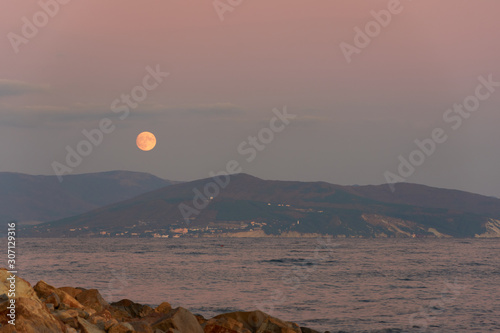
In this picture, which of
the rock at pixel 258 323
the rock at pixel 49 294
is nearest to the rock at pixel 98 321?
the rock at pixel 49 294

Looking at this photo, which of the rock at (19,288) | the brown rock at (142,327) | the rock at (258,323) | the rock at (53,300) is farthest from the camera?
the rock at (258,323)

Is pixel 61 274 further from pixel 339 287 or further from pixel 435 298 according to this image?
pixel 435 298

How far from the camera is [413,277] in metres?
70.3

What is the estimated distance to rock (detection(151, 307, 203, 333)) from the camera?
61.6 feet

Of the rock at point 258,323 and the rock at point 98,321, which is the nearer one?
the rock at point 98,321

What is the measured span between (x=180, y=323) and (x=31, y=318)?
602 cm

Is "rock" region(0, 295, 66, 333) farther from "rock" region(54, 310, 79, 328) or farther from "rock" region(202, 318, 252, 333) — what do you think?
"rock" region(202, 318, 252, 333)

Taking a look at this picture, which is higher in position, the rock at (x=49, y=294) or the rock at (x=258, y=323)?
the rock at (x=49, y=294)

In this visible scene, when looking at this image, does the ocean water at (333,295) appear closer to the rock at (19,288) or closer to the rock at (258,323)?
the rock at (258,323)

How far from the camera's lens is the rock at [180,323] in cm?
1879

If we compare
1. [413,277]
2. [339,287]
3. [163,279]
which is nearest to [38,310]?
[339,287]

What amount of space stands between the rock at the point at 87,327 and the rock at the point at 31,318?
893 millimetres

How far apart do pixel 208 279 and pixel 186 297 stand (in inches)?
662

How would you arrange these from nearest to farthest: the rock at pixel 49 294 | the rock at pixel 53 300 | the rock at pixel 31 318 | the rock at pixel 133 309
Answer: the rock at pixel 31 318 → the rock at pixel 53 300 → the rock at pixel 49 294 → the rock at pixel 133 309
